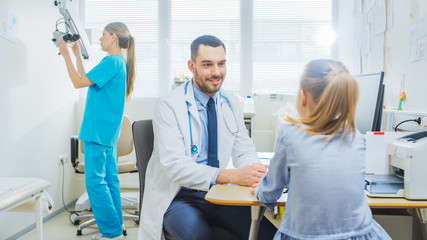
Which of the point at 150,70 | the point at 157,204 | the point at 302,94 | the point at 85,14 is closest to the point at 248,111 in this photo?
the point at 150,70

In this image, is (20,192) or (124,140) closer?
(20,192)

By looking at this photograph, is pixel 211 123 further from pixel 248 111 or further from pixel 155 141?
pixel 248 111

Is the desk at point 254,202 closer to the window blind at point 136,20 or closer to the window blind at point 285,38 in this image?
the window blind at point 285,38

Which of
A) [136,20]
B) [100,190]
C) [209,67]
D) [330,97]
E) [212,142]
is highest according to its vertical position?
[136,20]

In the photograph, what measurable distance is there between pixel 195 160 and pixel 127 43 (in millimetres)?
1354

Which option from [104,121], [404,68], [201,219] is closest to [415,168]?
[201,219]

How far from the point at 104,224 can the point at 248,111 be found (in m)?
1.39

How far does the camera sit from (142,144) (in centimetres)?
147

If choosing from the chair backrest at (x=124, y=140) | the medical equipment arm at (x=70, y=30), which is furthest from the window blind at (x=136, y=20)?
the chair backrest at (x=124, y=140)

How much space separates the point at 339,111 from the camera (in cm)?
96

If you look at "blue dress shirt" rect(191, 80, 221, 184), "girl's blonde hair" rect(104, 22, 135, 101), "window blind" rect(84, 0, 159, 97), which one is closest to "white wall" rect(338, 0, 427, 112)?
"blue dress shirt" rect(191, 80, 221, 184)

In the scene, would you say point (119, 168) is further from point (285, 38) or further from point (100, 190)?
point (285, 38)

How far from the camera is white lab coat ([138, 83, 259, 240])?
4.40ft

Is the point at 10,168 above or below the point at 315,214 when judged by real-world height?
below
